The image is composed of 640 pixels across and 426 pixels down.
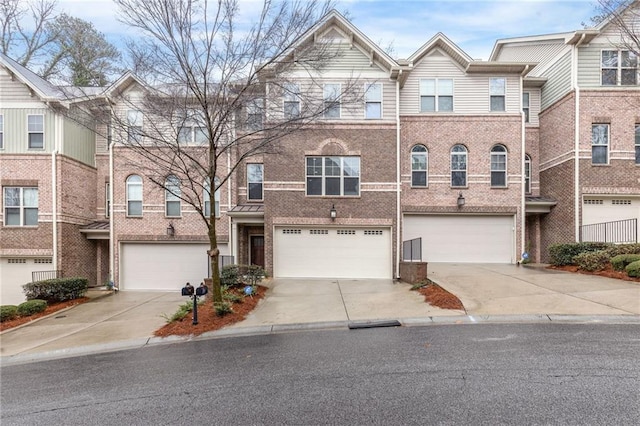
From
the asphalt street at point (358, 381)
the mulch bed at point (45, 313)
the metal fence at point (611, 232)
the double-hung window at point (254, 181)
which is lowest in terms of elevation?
the mulch bed at point (45, 313)

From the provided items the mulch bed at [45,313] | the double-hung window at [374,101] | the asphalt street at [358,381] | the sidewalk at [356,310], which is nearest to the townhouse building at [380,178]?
the double-hung window at [374,101]

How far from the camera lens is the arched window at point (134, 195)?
1598cm

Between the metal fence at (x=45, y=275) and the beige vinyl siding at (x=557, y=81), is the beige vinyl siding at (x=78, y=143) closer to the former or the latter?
the metal fence at (x=45, y=275)

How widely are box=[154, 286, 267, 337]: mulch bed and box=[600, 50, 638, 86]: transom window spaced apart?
1708 centimetres

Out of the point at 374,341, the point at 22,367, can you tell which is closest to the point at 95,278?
the point at 22,367

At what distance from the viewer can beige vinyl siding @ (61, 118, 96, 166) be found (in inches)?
622

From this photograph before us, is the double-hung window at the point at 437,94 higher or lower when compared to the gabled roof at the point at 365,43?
lower

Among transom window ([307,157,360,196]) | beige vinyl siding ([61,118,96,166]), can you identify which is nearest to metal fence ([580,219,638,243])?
transom window ([307,157,360,196])

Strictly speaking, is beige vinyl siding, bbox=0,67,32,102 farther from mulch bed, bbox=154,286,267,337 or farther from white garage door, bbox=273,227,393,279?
mulch bed, bbox=154,286,267,337

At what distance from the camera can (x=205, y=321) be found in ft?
25.5

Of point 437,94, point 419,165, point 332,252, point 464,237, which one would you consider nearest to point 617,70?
point 437,94

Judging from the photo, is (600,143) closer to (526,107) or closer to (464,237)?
(526,107)

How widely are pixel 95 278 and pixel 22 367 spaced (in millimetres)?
12429

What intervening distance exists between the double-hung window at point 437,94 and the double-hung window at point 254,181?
792 cm
